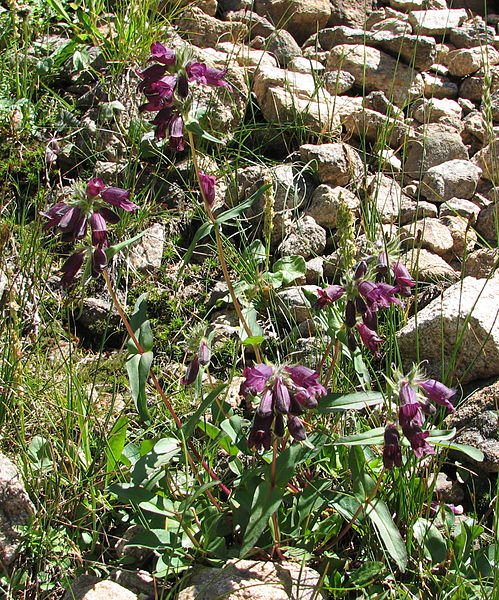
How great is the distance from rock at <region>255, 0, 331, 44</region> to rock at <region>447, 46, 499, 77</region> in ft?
3.36

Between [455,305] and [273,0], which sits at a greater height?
[273,0]

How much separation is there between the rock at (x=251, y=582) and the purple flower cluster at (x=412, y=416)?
0.51 metres

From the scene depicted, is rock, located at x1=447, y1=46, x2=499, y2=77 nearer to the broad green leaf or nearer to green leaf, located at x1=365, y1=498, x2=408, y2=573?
the broad green leaf

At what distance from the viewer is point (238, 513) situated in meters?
2.54

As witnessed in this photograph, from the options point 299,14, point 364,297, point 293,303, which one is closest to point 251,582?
point 364,297

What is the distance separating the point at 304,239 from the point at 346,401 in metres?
1.67

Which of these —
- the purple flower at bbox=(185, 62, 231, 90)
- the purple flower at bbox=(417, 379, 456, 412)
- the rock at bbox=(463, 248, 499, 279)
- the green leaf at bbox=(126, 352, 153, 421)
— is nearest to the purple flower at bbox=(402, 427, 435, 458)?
the purple flower at bbox=(417, 379, 456, 412)

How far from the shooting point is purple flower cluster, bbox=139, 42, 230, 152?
243 centimetres

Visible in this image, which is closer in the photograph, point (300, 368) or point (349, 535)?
point (300, 368)

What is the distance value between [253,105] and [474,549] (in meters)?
3.14

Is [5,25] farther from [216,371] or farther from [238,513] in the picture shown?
[238,513]

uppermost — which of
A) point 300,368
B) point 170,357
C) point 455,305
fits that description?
point 300,368

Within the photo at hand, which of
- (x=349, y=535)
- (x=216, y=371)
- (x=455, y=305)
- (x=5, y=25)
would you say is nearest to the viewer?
(x=349, y=535)

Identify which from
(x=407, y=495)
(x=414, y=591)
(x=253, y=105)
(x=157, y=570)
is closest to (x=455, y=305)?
(x=407, y=495)
